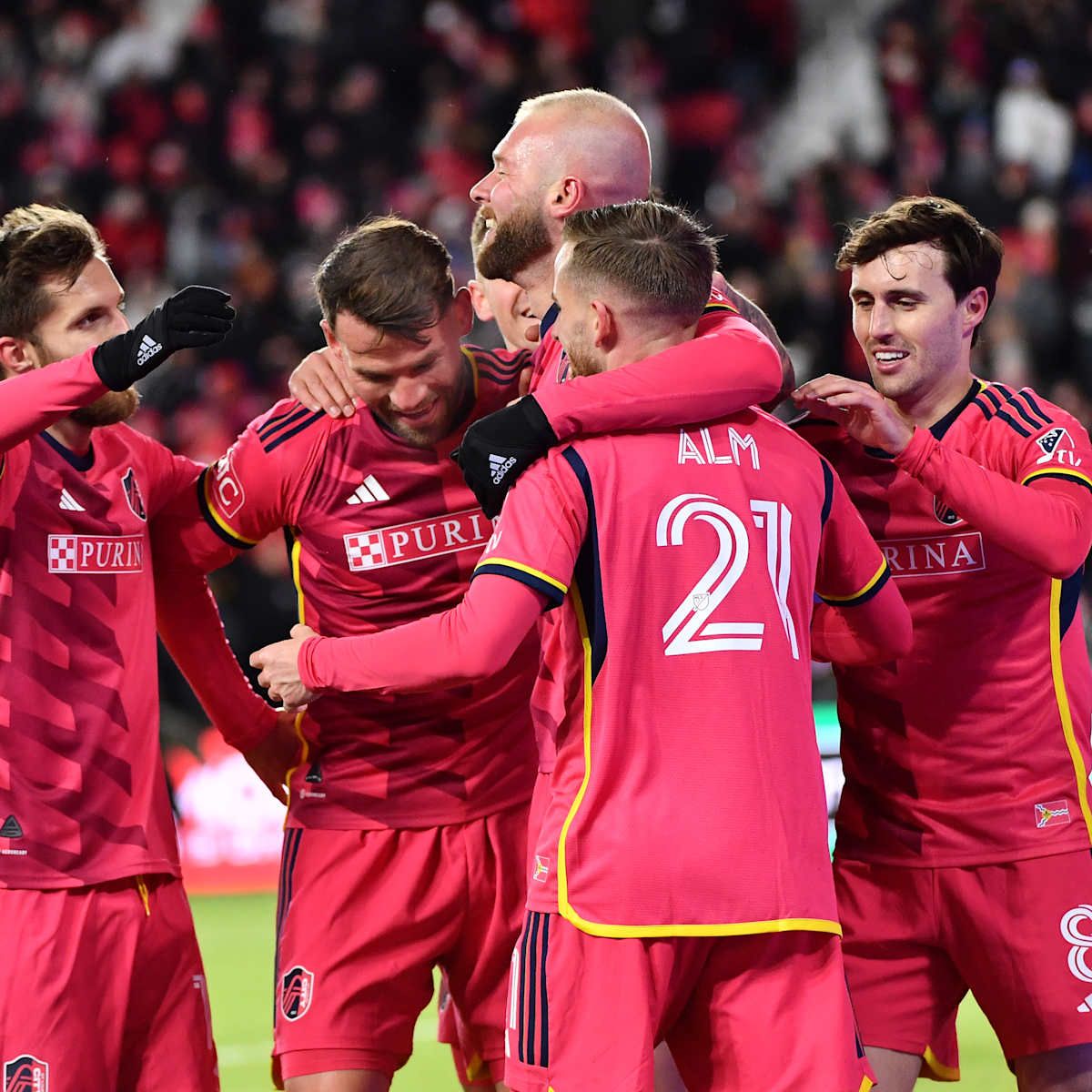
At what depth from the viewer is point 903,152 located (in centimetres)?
1541

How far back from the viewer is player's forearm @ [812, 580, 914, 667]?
391 cm

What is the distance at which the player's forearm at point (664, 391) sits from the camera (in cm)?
351

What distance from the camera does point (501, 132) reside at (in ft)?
51.1

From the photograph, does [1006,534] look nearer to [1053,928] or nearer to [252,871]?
[1053,928]

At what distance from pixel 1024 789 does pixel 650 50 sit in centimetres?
1338

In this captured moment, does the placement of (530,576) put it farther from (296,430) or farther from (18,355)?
(18,355)

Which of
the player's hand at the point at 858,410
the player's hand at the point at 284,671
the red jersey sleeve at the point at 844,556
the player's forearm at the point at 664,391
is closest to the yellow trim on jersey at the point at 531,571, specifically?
the player's forearm at the point at 664,391

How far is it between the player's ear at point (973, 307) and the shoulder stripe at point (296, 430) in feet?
5.43

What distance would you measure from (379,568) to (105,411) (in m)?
0.76

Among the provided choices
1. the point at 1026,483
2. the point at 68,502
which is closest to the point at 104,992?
the point at 68,502

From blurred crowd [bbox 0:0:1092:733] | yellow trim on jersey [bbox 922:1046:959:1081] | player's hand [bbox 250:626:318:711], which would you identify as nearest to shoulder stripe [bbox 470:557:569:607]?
player's hand [bbox 250:626:318:711]

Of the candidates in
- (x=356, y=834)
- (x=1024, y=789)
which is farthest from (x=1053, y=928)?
(x=356, y=834)

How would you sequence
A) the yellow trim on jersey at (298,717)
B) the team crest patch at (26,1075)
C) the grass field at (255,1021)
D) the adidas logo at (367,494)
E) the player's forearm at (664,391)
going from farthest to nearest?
the grass field at (255,1021) < the yellow trim on jersey at (298,717) < the adidas logo at (367,494) < the team crest patch at (26,1075) < the player's forearm at (664,391)

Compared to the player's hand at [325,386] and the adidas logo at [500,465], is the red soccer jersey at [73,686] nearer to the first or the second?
the player's hand at [325,386]
